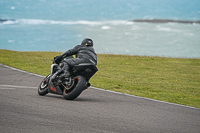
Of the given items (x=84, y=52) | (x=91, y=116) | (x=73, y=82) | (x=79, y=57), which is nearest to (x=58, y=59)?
(x=79, y=57)

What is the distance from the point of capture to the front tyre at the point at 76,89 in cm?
834

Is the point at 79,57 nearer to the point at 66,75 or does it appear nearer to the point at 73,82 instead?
the point at 66,75

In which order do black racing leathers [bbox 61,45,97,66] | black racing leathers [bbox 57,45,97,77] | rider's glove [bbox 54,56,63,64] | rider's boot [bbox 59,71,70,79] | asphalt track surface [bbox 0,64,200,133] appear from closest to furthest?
asphalt track surface [bbox 0,64,200,133] < rider's boot [bbox 59,71,70,79] < black racing leathers [bbox 57,45,97,77] < black racing leathers [bbox 61,45,97,66] < rider's glove [bbox 54,56,63,64]

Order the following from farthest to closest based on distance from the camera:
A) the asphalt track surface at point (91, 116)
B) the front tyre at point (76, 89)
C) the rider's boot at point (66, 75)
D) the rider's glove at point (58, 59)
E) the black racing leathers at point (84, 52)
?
the rider's glove at point (58, 59), the black racing leathers at point (84, 52), the rider's boot at point (66, 75), the front tyre at point (76, 89), the asphalt track surface at point (91, 116)

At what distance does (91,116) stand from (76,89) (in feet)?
5.53

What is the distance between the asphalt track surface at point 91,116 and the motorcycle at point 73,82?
0.37 metres

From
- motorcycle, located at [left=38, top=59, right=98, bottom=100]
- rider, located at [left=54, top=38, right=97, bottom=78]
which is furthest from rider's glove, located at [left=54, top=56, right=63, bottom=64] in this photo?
motorcycle, located at [left=38, top=59, right=98, bottom=100]

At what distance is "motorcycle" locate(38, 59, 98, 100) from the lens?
8.41 metres

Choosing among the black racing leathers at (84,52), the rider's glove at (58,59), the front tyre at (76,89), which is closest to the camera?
the front tyre at (76,89)

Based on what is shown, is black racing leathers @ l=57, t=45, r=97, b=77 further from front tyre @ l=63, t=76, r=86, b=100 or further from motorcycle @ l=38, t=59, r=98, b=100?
front tyre @ l=63, t=76, r=86, b=100

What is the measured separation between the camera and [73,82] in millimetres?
8516

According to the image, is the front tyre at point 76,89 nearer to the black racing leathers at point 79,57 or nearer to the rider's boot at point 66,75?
the rider's boot at point 66,75

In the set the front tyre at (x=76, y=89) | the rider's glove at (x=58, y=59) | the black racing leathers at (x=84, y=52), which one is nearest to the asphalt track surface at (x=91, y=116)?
the front tyre at (x=76, y=89)

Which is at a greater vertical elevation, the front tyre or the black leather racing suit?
the black leather racing suit
